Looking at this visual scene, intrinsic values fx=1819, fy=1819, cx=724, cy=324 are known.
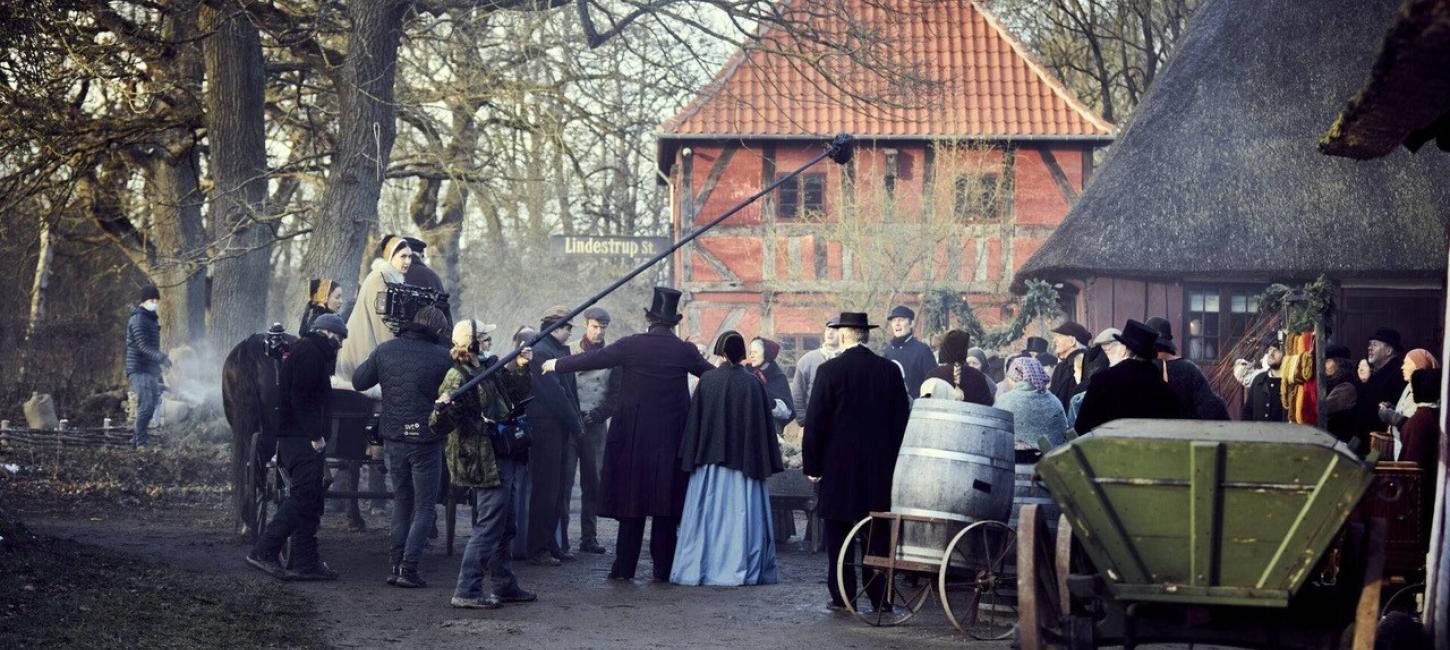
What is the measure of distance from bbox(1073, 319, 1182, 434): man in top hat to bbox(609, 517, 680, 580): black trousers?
3.72 m

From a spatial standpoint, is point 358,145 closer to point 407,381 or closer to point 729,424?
point 407,381

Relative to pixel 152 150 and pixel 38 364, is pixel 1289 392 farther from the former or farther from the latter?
pixel 38 364

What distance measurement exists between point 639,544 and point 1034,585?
534 centimetres

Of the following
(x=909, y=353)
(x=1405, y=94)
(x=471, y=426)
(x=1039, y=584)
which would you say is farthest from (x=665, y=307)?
(x=1405, y=94)

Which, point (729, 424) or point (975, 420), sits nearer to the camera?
point (975, 420)

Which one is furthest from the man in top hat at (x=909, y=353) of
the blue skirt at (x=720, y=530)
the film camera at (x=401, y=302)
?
the film camera at (x=401, y=302)

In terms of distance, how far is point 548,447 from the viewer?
13.3 m

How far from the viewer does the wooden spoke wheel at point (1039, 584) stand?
7188mm

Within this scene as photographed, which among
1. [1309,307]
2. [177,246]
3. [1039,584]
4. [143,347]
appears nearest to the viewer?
[1039,584]

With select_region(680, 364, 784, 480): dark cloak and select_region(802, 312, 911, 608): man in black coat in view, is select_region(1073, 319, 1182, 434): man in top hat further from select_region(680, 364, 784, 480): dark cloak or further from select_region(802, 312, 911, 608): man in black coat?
select_region(680, 364, 784, 480): dark cloak

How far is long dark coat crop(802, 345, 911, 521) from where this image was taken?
10781 millimetres

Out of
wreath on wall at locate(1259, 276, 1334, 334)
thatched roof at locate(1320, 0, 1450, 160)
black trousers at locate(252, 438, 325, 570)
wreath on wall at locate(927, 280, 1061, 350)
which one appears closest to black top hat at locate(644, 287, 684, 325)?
black trousers at locate(252, 438, 325, 570)

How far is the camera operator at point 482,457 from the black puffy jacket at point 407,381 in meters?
0.39

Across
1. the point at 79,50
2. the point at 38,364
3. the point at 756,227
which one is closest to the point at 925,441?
the point at 79,50
